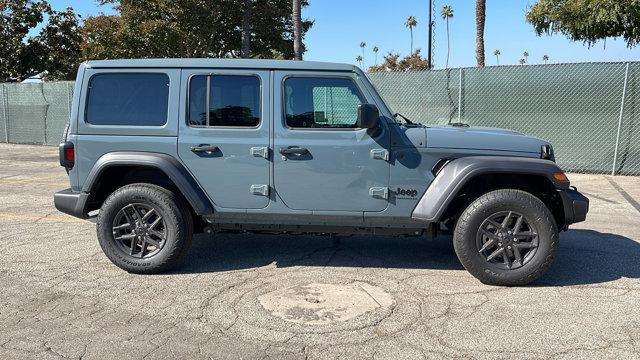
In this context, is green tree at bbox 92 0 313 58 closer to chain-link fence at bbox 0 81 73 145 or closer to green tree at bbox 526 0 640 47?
chain-link fence at bbox 0 81 73 145

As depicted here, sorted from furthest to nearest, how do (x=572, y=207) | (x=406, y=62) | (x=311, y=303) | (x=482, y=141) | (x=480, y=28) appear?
1. (x=406, y=62)
2. (x=480, y=28)
3. (x=482, y=141)
4. (x=572, y=207)
5. (x=311, y=303)

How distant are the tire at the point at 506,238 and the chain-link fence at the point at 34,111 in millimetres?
14525

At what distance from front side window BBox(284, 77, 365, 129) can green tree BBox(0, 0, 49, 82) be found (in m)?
25.4

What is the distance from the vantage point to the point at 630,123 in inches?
384

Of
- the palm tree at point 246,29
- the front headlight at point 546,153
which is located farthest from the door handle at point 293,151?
the palm tree at point 246,29

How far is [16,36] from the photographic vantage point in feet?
81.3

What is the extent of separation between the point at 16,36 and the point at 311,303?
2677 centimetres

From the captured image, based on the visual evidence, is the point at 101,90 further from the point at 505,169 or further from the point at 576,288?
the point at 576,288

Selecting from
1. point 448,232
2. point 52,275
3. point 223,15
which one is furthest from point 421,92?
point 223,15

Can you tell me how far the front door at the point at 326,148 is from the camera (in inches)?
172

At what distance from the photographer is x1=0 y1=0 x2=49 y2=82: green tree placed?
24.7 m

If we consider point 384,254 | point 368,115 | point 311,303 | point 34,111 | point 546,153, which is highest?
point 34,111

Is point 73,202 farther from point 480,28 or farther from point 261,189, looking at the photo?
point 480,28

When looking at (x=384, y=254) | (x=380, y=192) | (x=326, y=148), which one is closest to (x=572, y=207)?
(x=380, y=192)
